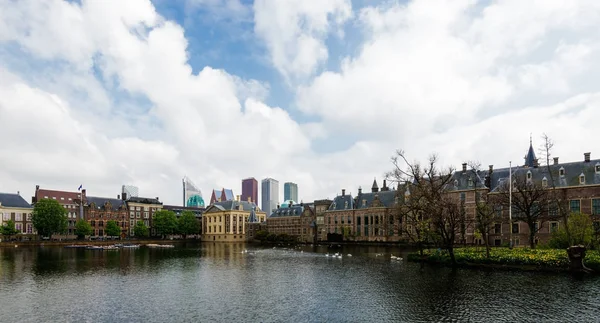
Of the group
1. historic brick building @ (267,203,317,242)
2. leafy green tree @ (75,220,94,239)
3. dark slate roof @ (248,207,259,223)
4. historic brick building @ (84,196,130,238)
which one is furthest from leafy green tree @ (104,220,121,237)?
historic brick building @ (267,203,317,242)

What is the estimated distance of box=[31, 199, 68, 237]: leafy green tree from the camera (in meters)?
111

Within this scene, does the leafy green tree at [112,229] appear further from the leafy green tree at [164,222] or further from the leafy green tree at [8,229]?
the leafy green tree at [8,229]

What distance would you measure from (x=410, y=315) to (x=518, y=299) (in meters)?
10.3

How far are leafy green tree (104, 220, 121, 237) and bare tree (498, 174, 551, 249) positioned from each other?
112576 mm

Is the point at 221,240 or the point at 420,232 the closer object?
the point at 420,232

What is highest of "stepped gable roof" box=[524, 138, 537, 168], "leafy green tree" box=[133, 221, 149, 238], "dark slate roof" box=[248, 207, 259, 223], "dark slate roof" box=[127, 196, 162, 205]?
"stepped gable roof" box=[524, 138, 537, 168]

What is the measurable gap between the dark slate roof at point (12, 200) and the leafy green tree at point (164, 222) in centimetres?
3808

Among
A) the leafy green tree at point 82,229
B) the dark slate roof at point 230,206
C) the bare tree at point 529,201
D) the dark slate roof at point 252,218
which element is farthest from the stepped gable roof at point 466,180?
the leafy green tree at point 82,229

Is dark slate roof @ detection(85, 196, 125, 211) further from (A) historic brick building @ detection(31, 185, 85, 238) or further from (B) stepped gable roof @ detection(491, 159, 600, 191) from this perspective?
(B) stepped gable roof @ detection(491, 159, 600, 191)

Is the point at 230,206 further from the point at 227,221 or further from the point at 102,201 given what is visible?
the point at 102,201

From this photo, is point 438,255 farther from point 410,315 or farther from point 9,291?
point 9,291

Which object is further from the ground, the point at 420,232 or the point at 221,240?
the point at 420,232

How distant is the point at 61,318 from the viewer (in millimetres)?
26578

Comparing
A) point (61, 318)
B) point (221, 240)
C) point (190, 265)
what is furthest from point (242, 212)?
point (61, 318)
